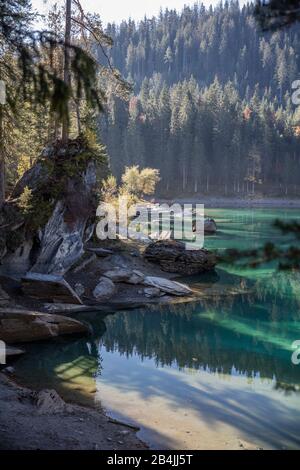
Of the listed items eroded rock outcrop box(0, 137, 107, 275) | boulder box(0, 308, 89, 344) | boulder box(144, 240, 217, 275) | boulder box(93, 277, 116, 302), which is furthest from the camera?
boulder box(144, 240, 217, 275)

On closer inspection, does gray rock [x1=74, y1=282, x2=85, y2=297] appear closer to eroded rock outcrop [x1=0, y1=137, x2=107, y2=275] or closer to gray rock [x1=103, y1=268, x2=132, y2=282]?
eroded rock outcrop [x1=0, y1=137, x2=107, y2=275]

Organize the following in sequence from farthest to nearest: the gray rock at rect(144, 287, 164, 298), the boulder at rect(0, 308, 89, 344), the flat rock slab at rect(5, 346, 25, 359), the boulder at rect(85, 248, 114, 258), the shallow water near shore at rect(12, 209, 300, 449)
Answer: the boulder at rect(85, 248, 114, 258) < the gray rock at rect(144, 287, 164, 298) < the boulder at rect(0, 308, 89, 344) < the flat rock slab at rect(5, 346, 25, 359) < the shallow water near shore at rect(12, 209, 300, 449)

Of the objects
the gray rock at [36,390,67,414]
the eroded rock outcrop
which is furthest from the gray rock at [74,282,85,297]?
the gray rock at [36,390,67,414]

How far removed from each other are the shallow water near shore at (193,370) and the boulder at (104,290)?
154 cm

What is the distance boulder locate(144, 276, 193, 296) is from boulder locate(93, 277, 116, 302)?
1.99 meters

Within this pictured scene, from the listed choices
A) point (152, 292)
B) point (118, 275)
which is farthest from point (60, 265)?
point (152, 292)

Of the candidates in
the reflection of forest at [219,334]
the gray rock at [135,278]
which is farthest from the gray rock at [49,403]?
the gray rock at [135,278]

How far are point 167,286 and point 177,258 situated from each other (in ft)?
15.5

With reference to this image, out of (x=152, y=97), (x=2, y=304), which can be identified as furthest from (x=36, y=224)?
(x=152, y=97)

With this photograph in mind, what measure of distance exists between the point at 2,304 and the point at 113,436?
9.04 m

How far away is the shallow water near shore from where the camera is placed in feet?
33.8

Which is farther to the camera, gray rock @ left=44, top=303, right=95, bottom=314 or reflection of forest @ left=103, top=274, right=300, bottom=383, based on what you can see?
gray rock @ left=44, top=303, right=95, bottom=314

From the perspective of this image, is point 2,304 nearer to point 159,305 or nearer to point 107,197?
point 159,305

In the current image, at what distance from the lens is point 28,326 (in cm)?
1583
